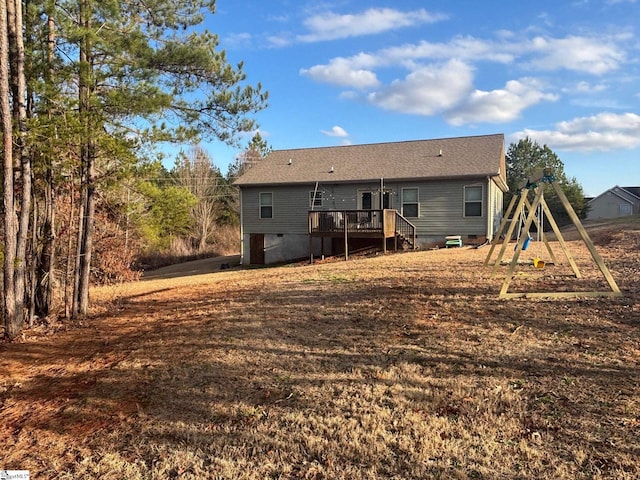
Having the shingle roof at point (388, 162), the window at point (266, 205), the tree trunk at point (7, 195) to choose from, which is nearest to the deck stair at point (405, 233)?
the shingle roof at point (388, 162)

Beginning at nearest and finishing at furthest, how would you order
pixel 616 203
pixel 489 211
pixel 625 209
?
1. pixel 489 211
2. pixel 625 209
3. pixel 616 203

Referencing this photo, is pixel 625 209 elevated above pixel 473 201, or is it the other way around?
pixel 625 209

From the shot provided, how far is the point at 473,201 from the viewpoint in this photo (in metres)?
17.5

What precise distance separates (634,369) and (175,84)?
28.1 ft

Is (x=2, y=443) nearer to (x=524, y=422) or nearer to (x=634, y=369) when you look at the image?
(x=524, y=422)

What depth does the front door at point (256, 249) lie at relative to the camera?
21.4 meters

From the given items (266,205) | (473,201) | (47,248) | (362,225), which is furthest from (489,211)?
(47,248)

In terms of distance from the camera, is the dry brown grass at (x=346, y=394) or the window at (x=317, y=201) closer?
the dry brown grass at (x=346, y=394)

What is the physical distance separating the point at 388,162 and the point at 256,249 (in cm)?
744

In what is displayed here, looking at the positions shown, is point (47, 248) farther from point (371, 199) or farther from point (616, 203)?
point (616, 203)

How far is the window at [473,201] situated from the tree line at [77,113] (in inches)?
420

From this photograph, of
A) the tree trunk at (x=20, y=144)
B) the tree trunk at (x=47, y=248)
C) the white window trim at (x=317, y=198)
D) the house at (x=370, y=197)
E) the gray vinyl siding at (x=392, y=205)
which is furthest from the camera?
the white window trim at (x=317, y=198)

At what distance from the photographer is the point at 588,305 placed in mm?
5859

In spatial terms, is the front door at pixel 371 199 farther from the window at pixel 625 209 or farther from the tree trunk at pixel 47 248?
the window at pixel 625 209
